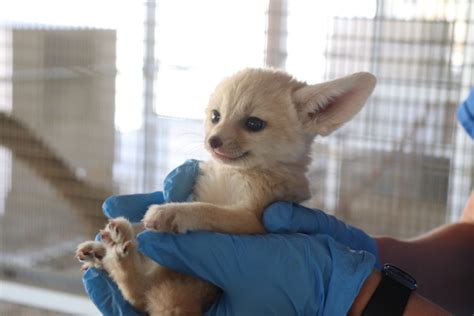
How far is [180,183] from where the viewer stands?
114 centimetres

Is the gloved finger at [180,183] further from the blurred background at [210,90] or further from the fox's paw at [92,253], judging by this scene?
the blurred background at [210,90]

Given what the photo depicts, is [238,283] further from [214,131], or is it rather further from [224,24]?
[224,24]

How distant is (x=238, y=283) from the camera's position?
100 cm

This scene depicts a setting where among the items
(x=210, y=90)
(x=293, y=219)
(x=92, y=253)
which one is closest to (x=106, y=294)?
(x=92, y=253)

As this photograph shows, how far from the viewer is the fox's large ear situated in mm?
1085

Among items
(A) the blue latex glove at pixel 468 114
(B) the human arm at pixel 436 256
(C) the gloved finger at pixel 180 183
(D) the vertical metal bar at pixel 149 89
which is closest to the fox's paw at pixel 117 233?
(C) the gloved finger at pixel 180 183

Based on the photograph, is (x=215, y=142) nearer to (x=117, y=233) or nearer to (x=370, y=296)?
(x=117, y=233)

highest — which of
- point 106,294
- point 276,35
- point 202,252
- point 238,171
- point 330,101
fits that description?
point 276,35

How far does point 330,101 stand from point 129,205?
398 mm

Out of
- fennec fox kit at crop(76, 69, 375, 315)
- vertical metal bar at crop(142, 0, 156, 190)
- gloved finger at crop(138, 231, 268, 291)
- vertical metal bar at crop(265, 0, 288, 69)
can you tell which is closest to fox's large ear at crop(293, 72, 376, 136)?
fennec fox kit at crop(76, 69, 375, 315)

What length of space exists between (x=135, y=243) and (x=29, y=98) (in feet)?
6.22

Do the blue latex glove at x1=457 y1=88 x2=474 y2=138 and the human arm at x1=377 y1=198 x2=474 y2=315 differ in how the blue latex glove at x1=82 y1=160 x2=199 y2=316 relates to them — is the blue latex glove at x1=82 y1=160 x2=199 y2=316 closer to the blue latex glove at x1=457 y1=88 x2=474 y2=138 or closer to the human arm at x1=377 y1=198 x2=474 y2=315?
the human arm at x1=377 y1=198 x2=474 y2=315

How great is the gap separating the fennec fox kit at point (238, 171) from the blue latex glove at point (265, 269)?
2 cm

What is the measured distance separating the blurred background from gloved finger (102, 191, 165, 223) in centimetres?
96
